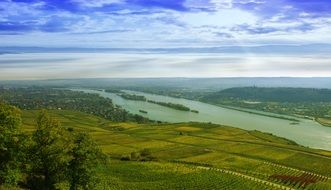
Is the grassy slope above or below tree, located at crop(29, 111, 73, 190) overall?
below

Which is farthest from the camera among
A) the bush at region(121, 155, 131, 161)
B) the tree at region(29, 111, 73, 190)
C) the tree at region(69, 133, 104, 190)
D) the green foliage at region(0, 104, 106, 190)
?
the bush at region(121, 155, 131, 161)

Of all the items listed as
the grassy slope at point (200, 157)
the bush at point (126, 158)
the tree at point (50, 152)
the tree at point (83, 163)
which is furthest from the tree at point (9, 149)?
the bush at point (126, 158)

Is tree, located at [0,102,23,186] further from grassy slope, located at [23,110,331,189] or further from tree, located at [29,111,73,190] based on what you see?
grassy slope, located at [23,110,331,189]

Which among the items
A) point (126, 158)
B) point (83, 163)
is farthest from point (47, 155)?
point (126, 158)

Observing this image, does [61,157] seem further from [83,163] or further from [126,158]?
[126,158]

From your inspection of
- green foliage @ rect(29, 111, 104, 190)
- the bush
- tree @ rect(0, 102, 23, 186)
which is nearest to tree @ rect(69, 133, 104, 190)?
green foliage @ rect(29, 111, 104, 190)

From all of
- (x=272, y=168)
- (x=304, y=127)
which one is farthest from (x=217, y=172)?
(x=304, y=127)

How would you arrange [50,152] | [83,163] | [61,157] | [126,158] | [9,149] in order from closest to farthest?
[9,149] → [61,157] → [50,152] → [83,163] → [126,158]
